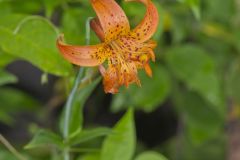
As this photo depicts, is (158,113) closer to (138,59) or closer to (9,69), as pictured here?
(9,69)

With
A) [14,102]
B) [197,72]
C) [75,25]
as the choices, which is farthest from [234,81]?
[75,25]

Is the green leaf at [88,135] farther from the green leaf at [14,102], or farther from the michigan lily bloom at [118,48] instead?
the green leaf at [14,102]

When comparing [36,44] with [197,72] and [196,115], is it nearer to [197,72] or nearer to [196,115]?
[197,72]

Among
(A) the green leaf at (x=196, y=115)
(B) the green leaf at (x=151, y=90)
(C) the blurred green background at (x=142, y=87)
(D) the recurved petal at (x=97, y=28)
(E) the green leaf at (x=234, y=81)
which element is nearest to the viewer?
(D) the recurved petal at (x=97, y=28)

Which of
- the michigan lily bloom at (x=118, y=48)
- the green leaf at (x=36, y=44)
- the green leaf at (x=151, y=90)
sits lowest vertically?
the green leaf at (x=151, y=90)

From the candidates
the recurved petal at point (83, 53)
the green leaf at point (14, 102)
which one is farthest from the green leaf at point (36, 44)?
the green leaf at point (14, 102)

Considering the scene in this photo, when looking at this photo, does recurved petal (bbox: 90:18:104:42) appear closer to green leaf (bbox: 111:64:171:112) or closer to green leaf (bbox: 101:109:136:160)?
green leaf (bbox: 101:109:136:160)

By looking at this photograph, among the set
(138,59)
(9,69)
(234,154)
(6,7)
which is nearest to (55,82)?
(9,69)
